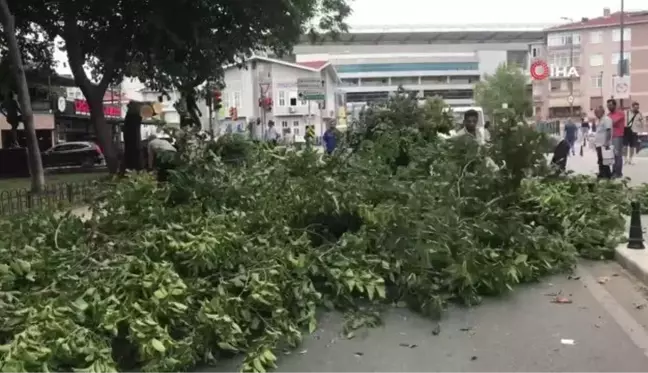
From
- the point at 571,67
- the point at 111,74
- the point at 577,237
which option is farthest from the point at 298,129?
the point at 577,237

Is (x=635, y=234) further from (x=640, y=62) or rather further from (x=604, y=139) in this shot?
(x=640, y=62)

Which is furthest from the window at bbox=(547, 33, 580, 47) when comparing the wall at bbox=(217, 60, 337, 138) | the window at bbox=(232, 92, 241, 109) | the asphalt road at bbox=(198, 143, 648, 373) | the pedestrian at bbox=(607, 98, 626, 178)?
the asphalt road at bbox=(198, 143, 648, 373)

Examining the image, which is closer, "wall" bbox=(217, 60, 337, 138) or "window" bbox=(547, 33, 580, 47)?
"wall" bbox=(217, 60, 337, 138)

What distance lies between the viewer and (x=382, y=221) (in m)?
7.26

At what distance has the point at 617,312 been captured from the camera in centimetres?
617

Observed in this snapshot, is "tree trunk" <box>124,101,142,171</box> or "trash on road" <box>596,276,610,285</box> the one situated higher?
"tree trunk" <box>124,101,142,171</box>

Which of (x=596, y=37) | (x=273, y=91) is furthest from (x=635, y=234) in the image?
(x=596, y=37)

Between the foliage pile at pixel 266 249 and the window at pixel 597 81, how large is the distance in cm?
9765

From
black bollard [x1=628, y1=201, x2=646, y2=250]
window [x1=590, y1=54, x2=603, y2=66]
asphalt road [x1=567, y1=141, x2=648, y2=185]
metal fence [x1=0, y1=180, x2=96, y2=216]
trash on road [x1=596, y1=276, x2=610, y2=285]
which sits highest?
window [x1=590, y1=54, x2=603, y2=66]

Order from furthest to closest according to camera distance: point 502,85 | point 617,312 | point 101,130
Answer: point 502,85
point 101,130
point 617,312

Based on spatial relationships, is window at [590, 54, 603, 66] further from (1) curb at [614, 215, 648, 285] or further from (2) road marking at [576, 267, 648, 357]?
(2) road marking at [576, 267, 648, 357]

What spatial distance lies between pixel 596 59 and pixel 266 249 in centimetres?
10502

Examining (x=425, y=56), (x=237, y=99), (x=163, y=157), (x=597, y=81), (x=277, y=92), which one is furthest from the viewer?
(x=425, y=56)

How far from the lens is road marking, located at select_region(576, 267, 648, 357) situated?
17.8ft
